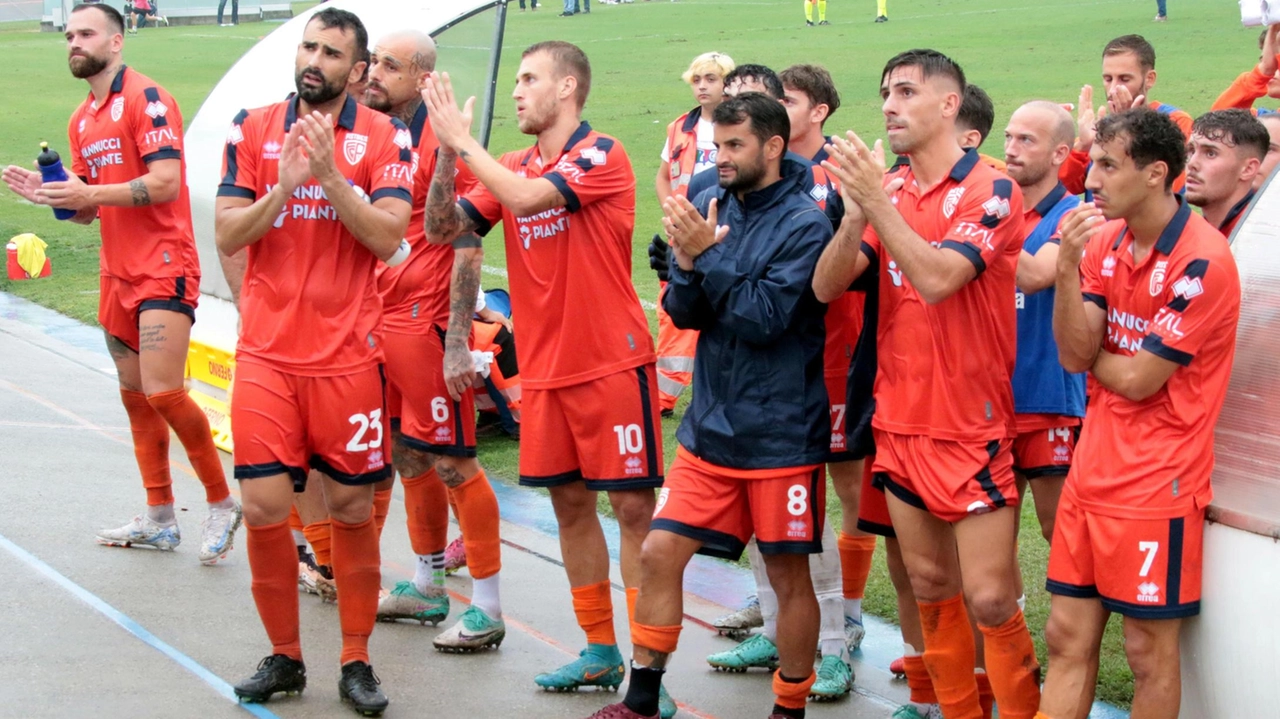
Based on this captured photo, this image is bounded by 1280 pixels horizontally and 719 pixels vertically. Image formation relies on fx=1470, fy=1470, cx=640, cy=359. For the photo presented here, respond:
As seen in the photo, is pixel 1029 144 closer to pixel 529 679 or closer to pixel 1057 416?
pixel 1057 416

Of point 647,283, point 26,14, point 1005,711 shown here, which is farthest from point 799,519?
point 26,14

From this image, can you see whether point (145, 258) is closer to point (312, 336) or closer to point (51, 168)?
point (51, 168)

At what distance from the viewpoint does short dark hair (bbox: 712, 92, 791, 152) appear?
186 inches

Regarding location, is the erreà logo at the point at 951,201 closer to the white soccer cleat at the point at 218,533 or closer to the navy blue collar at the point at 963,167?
the navy blue collar at the point at 963,167

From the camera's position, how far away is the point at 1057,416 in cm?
486

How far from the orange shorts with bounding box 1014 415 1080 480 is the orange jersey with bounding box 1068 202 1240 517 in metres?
0.70

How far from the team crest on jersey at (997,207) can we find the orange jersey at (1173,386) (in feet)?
1.41

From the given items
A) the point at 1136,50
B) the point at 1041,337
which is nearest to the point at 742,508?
the point at 1041,337

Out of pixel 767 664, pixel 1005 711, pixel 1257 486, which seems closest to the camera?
pixel 1257 486

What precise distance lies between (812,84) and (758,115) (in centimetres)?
112

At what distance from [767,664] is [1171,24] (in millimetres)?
30581

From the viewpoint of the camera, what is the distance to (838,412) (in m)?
5.42

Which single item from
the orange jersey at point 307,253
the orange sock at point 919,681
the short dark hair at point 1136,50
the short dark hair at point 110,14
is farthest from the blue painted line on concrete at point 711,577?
the short dark hair at point 110,14

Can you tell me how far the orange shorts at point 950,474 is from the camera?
443cm
